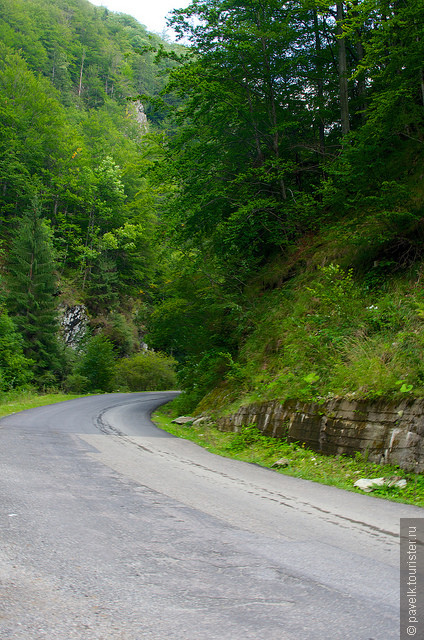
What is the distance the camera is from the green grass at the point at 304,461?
5.46 m

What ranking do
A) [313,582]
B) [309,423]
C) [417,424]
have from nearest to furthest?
[313,582] < [417,424] < [309,423]

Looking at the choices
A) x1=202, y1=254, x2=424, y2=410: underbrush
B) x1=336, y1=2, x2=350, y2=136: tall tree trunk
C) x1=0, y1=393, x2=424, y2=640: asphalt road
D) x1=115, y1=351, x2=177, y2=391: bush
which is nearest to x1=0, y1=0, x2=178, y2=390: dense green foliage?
x1=115, y1=351, x2=177, y2=391: bush

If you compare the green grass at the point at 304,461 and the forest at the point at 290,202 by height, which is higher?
the forest at the point at 290,202

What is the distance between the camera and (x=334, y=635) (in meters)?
2.00

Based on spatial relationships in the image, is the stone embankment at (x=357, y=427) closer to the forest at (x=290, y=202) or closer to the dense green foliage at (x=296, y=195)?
the forest at (x=290, y=202)

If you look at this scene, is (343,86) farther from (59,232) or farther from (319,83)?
(59,232)

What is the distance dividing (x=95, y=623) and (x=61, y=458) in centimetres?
513

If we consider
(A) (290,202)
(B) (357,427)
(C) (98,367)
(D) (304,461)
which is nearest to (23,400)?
(C) (98,367)

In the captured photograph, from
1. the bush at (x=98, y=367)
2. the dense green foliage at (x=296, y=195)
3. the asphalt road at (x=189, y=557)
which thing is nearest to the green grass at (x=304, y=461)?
the asphalt road at (x=189, y=557)

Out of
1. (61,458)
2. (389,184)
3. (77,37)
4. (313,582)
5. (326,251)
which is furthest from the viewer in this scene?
(77,37)

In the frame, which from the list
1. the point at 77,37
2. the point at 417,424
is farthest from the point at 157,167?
the point at 77,37

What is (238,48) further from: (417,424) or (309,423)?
(417,424)

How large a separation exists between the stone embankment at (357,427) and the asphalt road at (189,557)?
3.82ft

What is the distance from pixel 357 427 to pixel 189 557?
4705 millimetres
